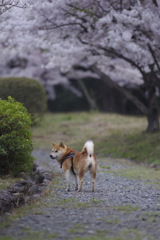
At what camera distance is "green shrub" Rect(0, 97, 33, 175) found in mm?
10320

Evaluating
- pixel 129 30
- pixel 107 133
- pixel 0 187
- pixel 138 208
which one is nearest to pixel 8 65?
pixel 107 133

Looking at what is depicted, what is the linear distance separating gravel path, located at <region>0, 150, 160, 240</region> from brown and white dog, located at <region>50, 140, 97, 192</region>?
330mm

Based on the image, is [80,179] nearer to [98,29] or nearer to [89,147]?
[89,147]

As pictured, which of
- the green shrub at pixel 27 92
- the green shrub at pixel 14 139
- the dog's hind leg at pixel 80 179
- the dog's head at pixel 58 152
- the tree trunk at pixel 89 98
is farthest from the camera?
the tree trunk at pixel 89 98

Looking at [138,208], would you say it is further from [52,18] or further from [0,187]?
[52,18]

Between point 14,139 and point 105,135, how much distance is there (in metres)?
10.2

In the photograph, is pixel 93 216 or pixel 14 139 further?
pixel 14 139

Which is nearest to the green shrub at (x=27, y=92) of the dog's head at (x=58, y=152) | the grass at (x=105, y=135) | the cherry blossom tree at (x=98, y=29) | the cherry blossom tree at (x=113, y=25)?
the grass at (x=105, y=135)

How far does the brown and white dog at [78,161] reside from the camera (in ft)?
27.5

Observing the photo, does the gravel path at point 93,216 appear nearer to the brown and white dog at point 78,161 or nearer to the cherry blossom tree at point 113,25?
the brown and white dog at point 78,161

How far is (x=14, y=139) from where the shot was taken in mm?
10328

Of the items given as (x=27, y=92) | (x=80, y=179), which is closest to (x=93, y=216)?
(x=80, y=179)

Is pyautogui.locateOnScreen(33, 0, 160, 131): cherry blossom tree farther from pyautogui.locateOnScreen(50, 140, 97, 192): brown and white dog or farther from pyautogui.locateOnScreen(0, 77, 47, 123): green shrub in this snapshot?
pyautogui.locateOnScreen(50, 140, 97, 192): brown and white dog

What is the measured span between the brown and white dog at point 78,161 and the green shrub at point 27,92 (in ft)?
30.7
